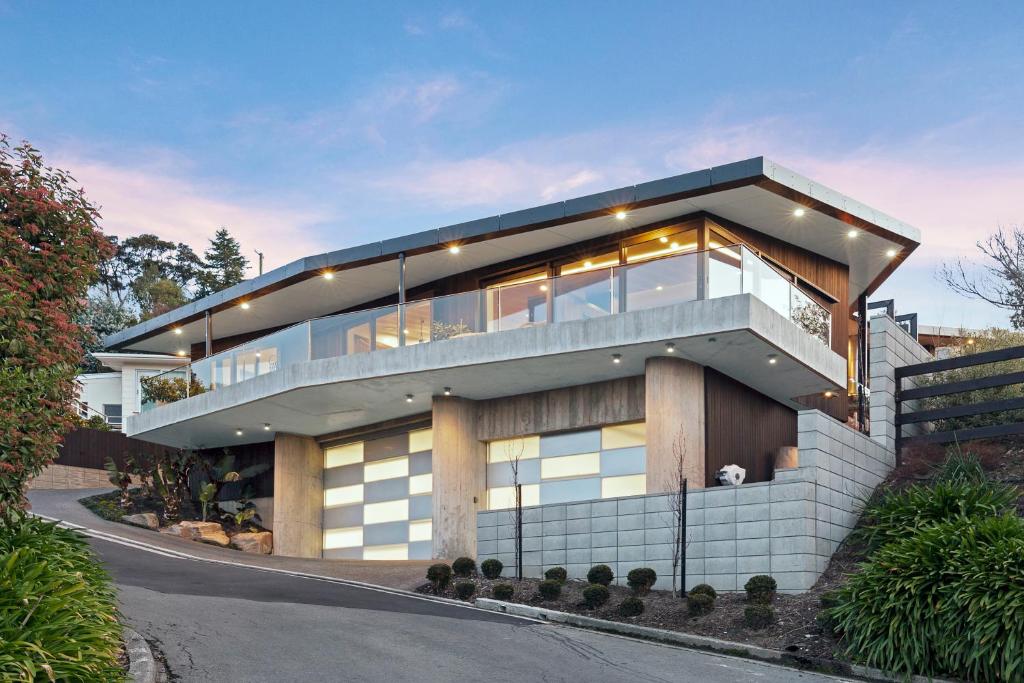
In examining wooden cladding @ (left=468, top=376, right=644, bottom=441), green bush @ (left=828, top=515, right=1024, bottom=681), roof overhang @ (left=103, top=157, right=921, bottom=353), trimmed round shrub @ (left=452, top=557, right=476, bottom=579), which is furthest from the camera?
wooden cladding @ (left=468, top=376, right=644, bottom=441)

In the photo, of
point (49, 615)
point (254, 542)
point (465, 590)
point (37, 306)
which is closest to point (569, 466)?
point (465, 590)

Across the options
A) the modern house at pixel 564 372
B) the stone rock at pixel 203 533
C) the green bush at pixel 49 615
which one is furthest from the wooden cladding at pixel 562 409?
the green bush at pixel 49 615

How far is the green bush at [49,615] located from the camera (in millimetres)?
7961

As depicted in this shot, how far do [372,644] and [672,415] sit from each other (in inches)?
370

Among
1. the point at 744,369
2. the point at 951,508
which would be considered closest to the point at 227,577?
the point at 744,369

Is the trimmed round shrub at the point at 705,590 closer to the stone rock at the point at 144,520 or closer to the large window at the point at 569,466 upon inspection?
the large window at the point at 569,466

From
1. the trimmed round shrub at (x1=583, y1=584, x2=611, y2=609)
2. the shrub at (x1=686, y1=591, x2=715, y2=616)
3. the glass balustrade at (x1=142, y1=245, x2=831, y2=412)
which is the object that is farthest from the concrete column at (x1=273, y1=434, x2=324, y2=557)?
the shrub at (x1=686, y1=591, x2=715, y2=616)

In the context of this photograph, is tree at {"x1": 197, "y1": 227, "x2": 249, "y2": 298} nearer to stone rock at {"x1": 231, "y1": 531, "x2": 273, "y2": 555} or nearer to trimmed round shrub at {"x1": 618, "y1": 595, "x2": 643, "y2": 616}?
stone rock at {"x1": 231, "y1": 531, "x2": 273, "y2": 555}

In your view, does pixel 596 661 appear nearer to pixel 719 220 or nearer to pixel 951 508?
pixel 951 508

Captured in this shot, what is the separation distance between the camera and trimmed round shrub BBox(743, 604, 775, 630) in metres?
14.5

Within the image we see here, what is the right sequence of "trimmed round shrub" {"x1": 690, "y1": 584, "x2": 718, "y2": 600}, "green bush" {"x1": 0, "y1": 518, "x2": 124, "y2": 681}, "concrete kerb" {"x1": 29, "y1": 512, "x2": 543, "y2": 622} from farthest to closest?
"concrete kerb" {"x1": 29, "y1": 512, "x2": 543, "y2": 622}
"trimmed round shrub" {"x1": 690, "y1": 584, "x2": 718, "y2": 600}
"green bush" {"x1": 0, "y1": 518, "x2": 124, "y2": 681}

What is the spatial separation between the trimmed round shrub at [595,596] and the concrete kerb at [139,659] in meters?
6.97

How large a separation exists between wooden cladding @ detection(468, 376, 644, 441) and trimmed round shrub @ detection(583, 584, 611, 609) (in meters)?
5.76

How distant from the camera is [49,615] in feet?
27.9
